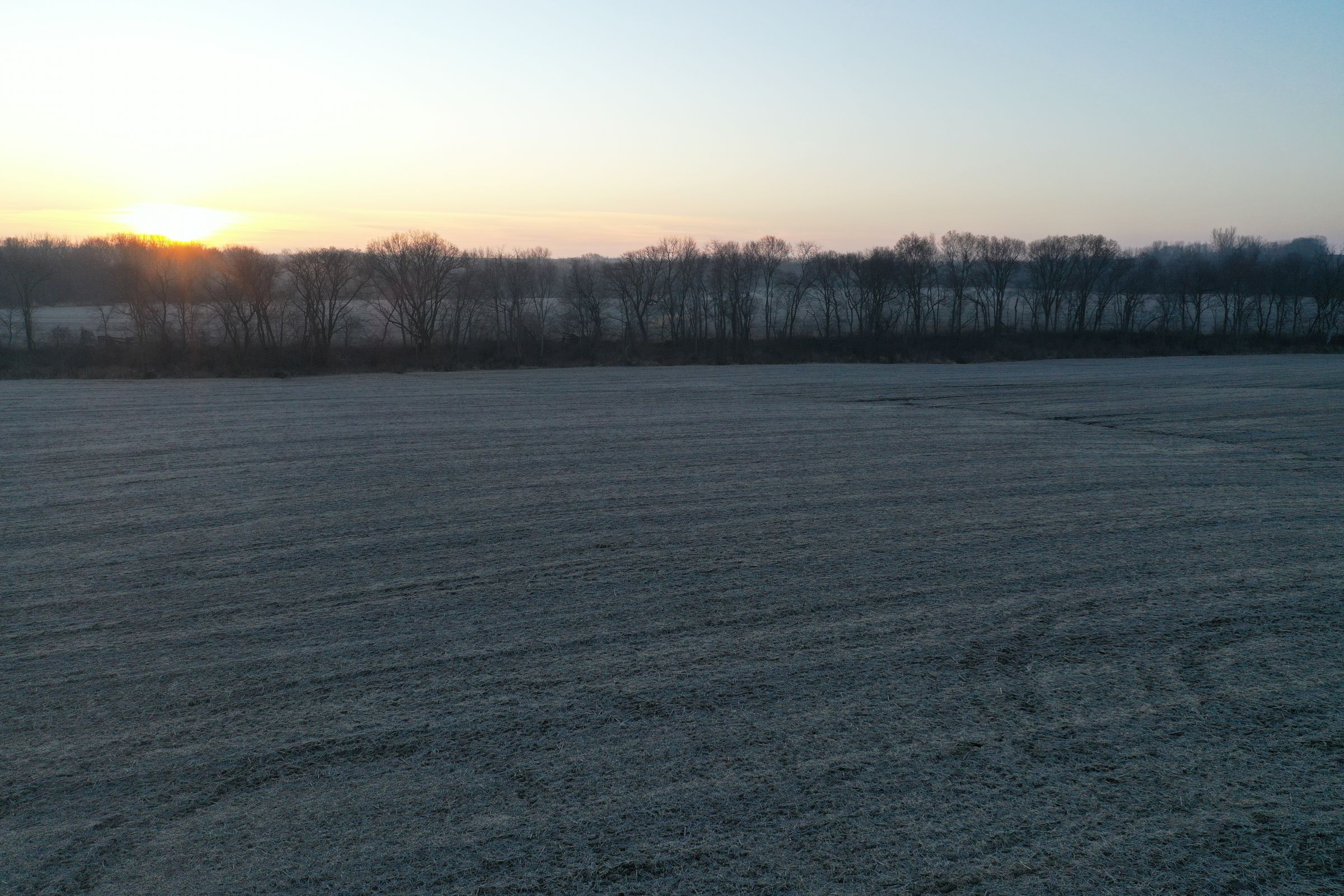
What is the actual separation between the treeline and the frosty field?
35.8 metres

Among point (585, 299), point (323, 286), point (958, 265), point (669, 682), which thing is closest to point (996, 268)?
point (958, 265)

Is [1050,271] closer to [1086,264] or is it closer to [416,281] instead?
[1086,264]

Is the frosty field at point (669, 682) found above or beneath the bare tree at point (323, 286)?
beneath

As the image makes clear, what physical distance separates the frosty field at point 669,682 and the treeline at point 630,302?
35834 millimetres

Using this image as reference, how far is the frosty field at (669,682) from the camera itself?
13.9 feet

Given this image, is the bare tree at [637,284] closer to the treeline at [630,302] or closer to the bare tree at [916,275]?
the treeline at [630,302]

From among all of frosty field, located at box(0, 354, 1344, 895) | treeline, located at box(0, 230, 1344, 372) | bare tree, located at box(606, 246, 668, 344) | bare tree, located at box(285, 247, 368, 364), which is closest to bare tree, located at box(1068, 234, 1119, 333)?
treeline, located at box(0, 230, 1344, 372)

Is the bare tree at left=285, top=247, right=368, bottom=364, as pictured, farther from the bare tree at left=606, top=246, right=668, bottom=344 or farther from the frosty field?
the frosty field

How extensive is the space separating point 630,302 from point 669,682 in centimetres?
7092

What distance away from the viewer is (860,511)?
1130 centimetres

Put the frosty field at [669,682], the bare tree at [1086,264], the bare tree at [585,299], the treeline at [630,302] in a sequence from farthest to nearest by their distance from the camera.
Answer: the bare tree at [1086,264]
the bare tree at [585,299]
the treeline at [630,302]
the frosty field at [669,682]

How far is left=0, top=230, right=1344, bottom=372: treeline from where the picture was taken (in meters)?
53.7

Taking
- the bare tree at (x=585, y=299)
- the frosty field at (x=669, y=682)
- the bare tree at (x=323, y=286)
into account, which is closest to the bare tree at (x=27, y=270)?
the bare tree at (x=323, y=286)

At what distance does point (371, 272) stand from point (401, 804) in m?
62.3
